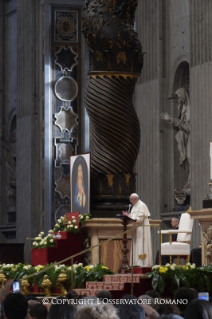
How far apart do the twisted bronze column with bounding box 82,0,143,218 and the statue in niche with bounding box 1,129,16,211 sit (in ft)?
43.5

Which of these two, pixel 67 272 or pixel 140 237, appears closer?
pixel 67 272

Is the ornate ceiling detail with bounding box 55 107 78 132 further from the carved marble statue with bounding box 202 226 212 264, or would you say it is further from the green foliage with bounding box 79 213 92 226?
the carved marble statue with bounding box 202 226 212 264

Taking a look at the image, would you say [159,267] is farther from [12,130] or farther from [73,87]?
[12,130]

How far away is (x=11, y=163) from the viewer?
85.7 ft

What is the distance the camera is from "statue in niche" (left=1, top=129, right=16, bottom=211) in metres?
25.8

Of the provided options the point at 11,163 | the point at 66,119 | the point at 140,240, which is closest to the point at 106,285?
the point at 140,240

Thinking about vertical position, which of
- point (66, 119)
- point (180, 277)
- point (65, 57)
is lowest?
point (180, 277)

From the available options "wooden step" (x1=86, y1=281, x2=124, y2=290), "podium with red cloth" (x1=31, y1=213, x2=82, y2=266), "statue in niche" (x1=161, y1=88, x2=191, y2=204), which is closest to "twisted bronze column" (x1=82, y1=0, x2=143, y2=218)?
"podium with red cloth" (x1=31, y1=213, x2=82, y2=266)

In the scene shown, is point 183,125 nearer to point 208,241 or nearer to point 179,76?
point 179,76

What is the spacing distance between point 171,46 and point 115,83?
611 cm

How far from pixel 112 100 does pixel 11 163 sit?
46.0ft

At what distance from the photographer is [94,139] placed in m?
12.6

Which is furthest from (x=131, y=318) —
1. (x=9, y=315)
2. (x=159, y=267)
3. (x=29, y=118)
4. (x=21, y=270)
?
(x=29, y=118)

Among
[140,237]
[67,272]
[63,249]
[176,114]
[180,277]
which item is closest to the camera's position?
[180,277]
